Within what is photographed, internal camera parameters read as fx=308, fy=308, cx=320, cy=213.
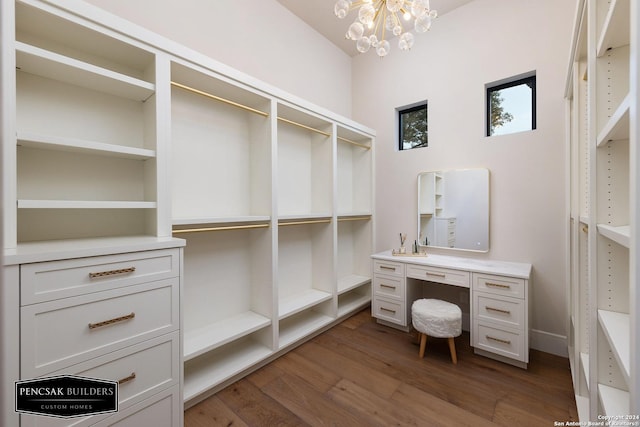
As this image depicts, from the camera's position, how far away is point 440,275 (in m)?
2.66

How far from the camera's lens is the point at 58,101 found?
168 centimetres

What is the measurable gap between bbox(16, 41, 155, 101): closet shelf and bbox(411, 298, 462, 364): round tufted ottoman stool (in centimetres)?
242

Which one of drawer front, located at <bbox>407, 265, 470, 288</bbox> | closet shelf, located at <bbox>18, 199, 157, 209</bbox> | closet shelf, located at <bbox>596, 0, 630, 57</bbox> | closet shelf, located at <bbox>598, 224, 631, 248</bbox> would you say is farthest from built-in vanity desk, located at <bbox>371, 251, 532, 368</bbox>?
closet shelf, located at <bbox>18, 199, 157, 209</bbox>

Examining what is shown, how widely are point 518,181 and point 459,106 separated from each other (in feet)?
2.98

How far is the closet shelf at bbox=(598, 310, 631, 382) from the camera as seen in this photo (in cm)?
104

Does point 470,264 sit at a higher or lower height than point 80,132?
lower

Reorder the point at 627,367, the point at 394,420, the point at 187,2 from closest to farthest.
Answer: the point at 627,367, the point at 394,420, the point at 187,2

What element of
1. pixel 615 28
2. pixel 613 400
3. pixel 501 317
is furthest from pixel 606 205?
pixel 501 317

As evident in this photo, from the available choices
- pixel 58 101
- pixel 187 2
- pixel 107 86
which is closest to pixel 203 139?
pixel 107 86

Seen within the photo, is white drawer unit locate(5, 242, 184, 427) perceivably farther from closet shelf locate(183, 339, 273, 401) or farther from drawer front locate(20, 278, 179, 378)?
closet shelf locate(183, 339, 273, 401)

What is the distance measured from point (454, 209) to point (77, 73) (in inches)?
120

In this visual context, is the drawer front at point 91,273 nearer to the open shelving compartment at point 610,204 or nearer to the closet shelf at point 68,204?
the closet shelf at point 68,204

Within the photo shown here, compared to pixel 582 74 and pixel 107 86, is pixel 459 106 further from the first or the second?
pixel 107 86

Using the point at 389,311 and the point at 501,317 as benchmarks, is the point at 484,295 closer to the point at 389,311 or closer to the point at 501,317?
the point at 501,317
